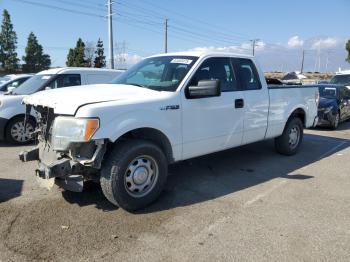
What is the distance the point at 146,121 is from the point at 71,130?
35.7 inches

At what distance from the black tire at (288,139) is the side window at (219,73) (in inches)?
82.4

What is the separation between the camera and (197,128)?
200 inches

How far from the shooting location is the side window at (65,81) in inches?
353

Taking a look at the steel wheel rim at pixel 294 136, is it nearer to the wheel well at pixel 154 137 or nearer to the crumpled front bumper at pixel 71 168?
the wheel well at pixel 154 137

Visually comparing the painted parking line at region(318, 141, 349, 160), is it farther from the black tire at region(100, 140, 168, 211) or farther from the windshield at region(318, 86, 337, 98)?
the black tire at region(100, 140, 168, 211)

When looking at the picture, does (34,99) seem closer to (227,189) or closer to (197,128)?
(197,128)

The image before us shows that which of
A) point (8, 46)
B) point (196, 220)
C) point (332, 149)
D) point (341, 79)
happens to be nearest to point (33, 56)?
point (8, 46)

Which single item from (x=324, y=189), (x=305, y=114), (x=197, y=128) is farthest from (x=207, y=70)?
(x=305, y=114)

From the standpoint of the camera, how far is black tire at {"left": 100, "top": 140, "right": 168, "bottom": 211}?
4199mm

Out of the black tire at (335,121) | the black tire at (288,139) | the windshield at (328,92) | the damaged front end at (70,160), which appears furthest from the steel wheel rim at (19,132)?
the windshield at (328,92)

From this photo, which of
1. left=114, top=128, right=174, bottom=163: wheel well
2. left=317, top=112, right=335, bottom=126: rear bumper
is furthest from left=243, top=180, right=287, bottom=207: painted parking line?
left=317, top=112, right=335, bottom=126: rear bumper

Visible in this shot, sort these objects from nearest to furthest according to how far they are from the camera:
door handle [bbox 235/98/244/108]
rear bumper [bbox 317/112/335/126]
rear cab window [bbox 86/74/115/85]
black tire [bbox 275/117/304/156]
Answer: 1. door handle [bbox 235/98/244/108]
2. black tire [bbox 275/117/304/156]
3. rear cab window [bbox 86/74/115/85]
4. rear bumper [bbox 317/112/335/126]

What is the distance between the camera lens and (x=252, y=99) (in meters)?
6.01

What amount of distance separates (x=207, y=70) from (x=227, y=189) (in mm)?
1782
